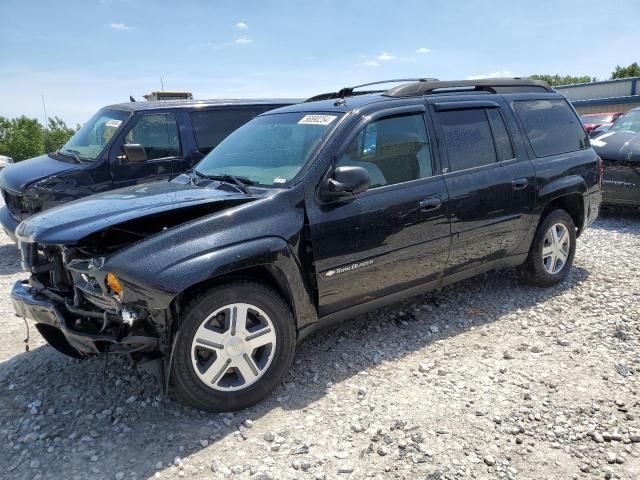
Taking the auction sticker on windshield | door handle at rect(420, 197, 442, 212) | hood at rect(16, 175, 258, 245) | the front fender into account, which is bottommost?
the front fender

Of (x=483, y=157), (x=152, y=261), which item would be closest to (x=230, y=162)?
(x=152, y=261)

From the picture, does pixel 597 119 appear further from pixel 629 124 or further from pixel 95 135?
pixel 95 135

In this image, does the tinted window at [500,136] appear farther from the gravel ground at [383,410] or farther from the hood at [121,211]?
the hood at [121,211]

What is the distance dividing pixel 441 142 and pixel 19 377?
11.8ft

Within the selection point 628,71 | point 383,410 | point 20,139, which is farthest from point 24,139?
point 628,71

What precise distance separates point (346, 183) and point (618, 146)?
6643 millimetres

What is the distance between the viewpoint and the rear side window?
15.8 ft

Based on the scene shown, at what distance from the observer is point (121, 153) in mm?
6555

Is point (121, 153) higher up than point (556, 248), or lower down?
higher up

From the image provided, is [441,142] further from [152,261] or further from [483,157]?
[152,261]

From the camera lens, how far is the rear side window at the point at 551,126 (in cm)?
482

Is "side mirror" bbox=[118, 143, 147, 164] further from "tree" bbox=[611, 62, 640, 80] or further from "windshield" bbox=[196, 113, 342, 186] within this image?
"tree" bbox=[611, 62, 640, 80]

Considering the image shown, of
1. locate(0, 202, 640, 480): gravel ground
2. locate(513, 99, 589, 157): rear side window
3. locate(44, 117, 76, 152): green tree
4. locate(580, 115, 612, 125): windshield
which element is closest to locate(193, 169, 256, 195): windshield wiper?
locate(0, 202, 640, 480): gravel ground

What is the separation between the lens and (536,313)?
462 cm
